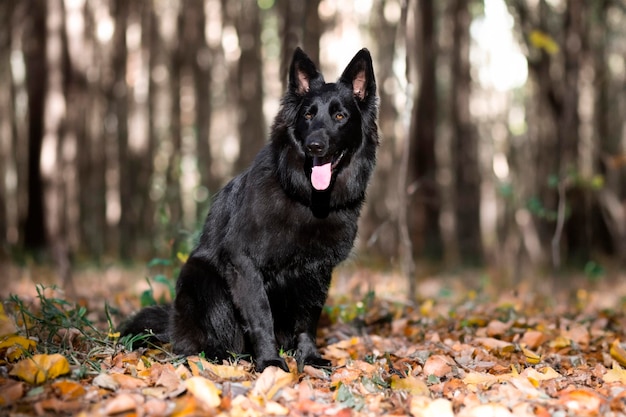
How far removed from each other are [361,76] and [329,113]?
41 cm

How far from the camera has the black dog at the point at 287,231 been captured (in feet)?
13.0

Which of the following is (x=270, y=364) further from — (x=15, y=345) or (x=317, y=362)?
(x=15, y=345)

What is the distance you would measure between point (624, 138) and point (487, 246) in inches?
257

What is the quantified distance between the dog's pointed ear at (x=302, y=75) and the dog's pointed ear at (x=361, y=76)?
0.59 ft

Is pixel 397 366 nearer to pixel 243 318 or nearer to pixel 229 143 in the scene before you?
pixel 243 318

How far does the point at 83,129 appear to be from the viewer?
1762 cm

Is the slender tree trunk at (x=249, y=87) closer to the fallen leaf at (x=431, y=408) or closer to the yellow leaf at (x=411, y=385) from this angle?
the yellow leaf at (x=411, y=385)

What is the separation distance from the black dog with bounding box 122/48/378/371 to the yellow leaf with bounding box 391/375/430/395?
29.6 inches

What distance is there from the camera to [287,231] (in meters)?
3.95

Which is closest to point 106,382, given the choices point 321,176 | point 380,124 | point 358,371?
point 358,371

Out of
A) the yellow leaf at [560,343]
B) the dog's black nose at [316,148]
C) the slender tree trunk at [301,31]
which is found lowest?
the yellow leaf at [560,343]

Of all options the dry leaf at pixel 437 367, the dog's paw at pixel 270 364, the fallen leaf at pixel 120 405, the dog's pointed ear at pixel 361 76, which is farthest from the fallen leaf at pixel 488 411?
the dog's pointed ear at pixel 361 76

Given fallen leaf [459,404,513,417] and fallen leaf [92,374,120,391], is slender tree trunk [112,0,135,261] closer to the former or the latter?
fallen leaf [92,374,120,391]

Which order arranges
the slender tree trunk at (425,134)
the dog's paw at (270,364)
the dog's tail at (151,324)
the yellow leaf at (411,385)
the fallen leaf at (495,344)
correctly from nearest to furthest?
the yellow leaf at (411,385), the dog's paw at (270,364), the dog's tail at (151,324), the fallen leaf at (495,344), the slender tree trunk at (425,134)
